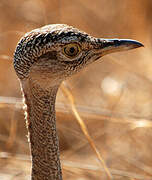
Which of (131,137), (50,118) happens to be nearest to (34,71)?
(50,118)

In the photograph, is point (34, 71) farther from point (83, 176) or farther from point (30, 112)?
point (83, 176)

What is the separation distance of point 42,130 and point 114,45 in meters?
0.39

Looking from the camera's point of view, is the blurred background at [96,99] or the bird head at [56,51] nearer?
the bird head at [56,51]

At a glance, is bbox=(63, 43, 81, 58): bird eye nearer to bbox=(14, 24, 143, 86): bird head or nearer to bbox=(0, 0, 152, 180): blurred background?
bbox=(14, 24, 143, 86): bird head

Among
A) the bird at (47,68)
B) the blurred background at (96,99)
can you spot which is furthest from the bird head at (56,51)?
the blurred background at (96,99)

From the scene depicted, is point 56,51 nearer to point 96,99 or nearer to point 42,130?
point 42,130

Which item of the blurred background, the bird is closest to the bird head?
the bird

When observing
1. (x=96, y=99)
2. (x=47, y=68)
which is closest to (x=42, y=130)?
(x=47, y=68)

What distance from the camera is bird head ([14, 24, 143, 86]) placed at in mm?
1382

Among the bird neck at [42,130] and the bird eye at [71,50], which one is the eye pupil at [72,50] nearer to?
the bird eye at [71,50]

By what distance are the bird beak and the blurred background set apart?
Answer: 679 mm

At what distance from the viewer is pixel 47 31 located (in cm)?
139

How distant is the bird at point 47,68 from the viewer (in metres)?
1.38

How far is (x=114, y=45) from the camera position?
1473 millimetres
